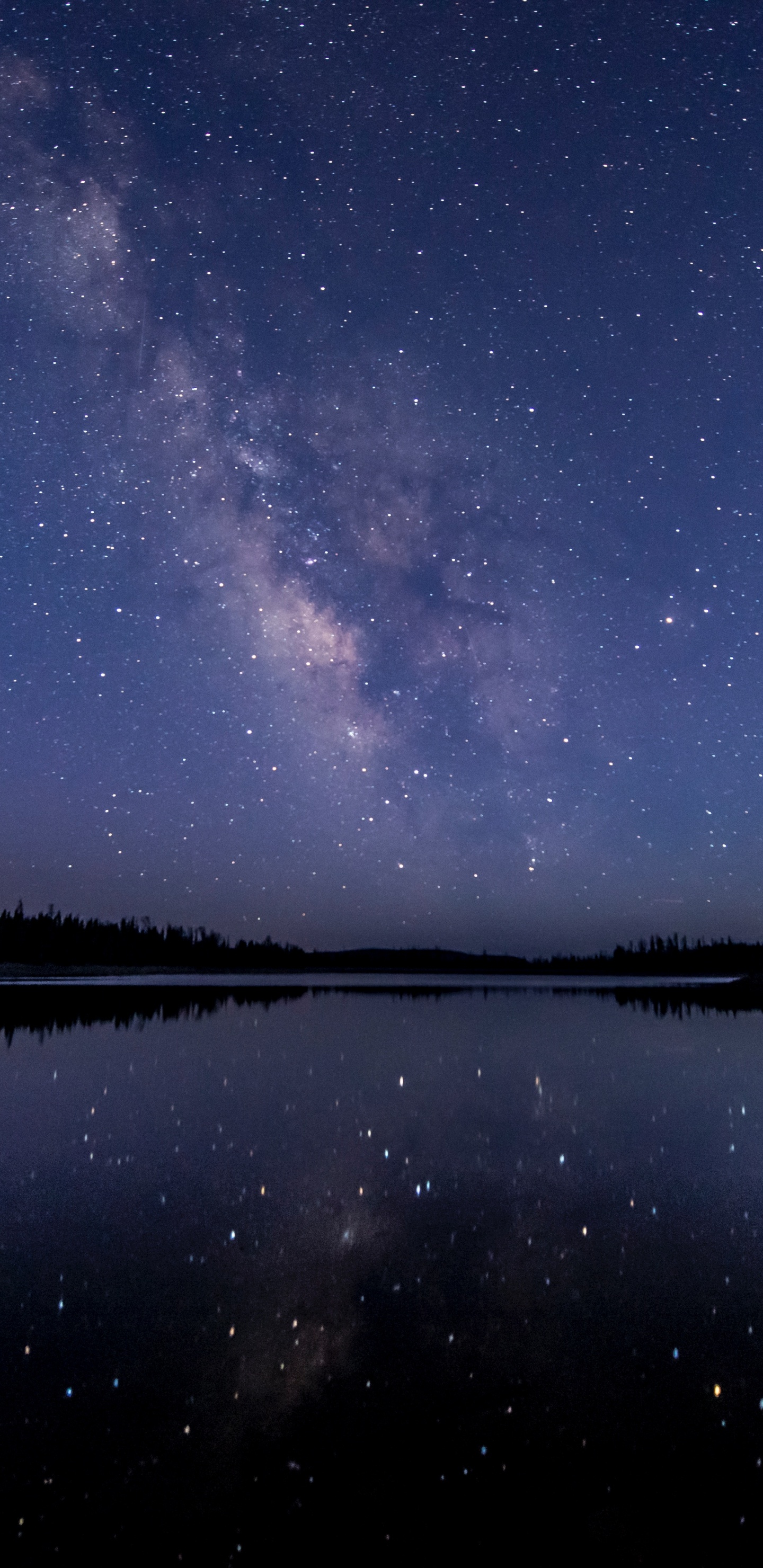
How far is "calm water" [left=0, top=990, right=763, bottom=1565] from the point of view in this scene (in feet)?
13.9

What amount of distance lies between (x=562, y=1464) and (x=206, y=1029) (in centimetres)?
2642

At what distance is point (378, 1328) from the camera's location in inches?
249

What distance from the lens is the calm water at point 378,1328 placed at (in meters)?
4.23

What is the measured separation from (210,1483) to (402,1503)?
3.75 feet

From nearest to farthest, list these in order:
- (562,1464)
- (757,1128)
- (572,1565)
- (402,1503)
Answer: (572,1565)
(402,1503)
(562,1464)
(757,1128)

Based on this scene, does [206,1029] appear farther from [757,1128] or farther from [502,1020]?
[757,1128]

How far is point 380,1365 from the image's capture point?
5699 mm

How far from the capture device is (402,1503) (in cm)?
425

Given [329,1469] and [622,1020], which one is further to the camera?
[622,1020]

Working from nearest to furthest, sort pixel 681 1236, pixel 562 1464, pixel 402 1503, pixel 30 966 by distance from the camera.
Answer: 1. pixel 402 1503
2. pixel 562 1464
3. pixel 681 1236
4. pixel 30 966

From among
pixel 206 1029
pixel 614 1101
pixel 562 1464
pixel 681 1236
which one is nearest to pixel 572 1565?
pixel 562 1464

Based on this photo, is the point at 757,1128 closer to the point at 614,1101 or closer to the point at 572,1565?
the point at 614,1101

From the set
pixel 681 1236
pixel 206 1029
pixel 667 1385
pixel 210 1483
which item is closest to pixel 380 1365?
pixel 210 1483

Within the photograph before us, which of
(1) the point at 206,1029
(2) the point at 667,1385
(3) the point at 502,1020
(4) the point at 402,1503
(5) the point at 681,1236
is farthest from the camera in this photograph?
(3) the point at 502,1020
